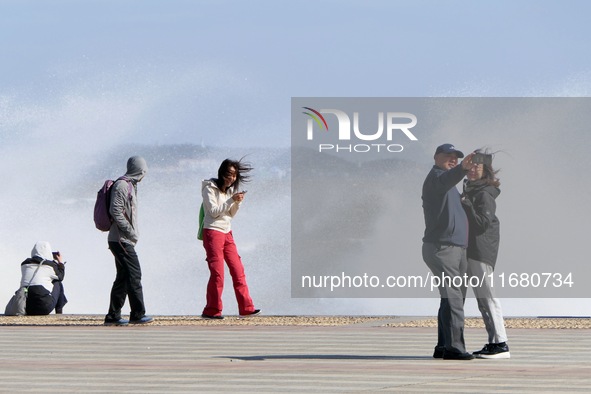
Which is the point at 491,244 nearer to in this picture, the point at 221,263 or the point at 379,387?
the point at 379,387

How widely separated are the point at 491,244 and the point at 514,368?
A: 4.18 feet

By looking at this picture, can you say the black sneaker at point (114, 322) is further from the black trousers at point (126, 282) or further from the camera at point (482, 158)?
the camera at point (482, 158)

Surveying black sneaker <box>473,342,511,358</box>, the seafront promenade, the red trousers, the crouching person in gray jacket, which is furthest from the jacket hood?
the crouching person in gray jacket

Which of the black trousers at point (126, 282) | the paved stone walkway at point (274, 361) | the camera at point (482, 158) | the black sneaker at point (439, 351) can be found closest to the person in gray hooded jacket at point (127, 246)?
the black trousers at point (126, 282)

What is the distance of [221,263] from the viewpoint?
696 inches

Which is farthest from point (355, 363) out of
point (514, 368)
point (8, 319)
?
point (8, 319)

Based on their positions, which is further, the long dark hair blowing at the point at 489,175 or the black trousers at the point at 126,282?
the black trousers at the point at 126,282

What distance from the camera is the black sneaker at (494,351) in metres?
12.7

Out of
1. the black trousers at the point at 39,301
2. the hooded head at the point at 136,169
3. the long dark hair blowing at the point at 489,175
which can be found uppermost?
the hooded head at the point at 136,169

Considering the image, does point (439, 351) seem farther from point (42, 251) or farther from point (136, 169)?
point (42, 251)

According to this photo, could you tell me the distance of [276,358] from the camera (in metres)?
12.8

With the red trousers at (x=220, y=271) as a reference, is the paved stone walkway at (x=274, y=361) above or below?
below

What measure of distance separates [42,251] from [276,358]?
719cm

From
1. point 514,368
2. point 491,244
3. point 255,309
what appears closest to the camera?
point 514,368
